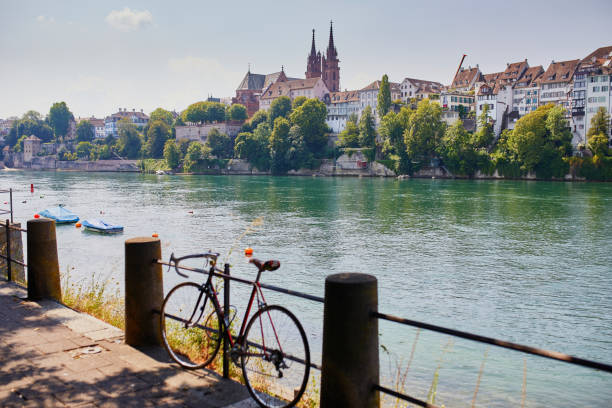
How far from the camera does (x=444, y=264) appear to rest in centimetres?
2431

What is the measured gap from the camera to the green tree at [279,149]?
381 feet

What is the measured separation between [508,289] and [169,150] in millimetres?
120161

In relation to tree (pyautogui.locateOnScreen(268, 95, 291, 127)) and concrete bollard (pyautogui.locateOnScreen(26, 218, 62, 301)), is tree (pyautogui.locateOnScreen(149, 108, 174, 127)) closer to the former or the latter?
tree (pyautogui.locateOnScreen(268, 95, 291, 127))

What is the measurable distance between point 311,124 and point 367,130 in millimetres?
12416

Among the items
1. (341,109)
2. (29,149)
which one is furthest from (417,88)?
(29,149)

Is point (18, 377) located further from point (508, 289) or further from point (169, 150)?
point (169, 150)

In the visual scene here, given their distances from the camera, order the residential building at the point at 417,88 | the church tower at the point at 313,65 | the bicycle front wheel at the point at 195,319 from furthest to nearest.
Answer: the church tower at the point at 313,65
the residential building at the point at 417,88
the bicycle front wheel at the point at 195,319

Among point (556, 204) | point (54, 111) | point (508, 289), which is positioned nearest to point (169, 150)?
point (54, 111)

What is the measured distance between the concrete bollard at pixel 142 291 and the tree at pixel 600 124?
90924 millimetres

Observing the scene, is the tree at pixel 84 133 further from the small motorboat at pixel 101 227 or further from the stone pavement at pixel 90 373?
the stone pavement at pixel 90 373

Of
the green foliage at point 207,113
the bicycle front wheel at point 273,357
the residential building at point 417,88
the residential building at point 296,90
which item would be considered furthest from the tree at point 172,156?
the bicycle front wheel at point 273,357

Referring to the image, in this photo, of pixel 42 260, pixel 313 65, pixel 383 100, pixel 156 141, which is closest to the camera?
pixel 42 260

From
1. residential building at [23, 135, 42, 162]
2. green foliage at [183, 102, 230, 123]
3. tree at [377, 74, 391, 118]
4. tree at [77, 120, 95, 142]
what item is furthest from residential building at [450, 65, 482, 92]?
residential building at [23, 135, 42, 162]

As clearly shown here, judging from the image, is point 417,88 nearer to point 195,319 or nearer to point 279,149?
point 279,149
